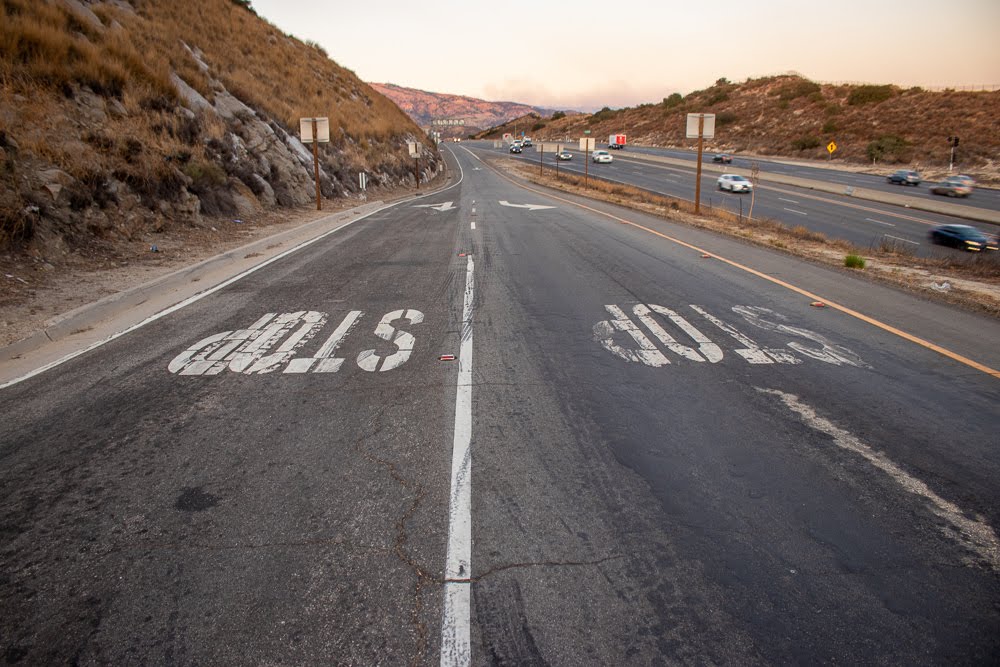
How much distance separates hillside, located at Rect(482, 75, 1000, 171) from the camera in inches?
2088

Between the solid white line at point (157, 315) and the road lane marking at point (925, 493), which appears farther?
the solid white line at point (157, 315)

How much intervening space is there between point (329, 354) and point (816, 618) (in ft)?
16.7

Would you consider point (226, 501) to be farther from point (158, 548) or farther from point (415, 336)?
point (415, 336)

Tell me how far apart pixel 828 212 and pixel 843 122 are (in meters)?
48.3

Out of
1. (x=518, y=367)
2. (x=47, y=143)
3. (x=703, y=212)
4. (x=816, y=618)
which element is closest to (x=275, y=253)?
(x=47, y=143)

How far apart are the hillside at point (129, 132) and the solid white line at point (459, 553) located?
976 cm

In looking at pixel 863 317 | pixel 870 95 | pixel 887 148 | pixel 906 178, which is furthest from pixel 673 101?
pixel 863 317

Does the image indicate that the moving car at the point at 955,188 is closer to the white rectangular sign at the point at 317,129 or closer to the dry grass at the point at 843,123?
the dry grass at the point at 843,123

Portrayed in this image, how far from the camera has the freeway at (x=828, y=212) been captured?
23.1 m

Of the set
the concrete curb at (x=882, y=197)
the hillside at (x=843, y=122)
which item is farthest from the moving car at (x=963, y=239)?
the hillside at (x=843, y=122)

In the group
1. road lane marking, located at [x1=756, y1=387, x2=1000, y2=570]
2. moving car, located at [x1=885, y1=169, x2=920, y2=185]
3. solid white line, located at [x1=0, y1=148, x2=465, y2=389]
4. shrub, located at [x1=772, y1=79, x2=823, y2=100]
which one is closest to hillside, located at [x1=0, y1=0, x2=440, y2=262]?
solid white line, located at [x1=0, y1=148, x2=465, y2=389]

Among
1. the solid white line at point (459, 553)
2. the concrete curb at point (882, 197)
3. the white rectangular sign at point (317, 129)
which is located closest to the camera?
the solid white line at point (459, 553)

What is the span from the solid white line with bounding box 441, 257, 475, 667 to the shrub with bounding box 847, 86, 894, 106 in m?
85.5

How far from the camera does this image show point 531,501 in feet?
12.2
